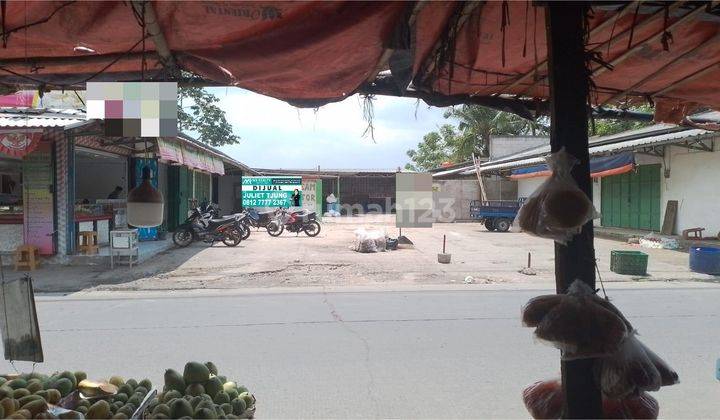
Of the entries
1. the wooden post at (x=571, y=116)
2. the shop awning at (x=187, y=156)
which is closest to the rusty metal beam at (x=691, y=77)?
the wooden post at (x=571, y=116)

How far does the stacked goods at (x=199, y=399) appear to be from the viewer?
2.33 meters

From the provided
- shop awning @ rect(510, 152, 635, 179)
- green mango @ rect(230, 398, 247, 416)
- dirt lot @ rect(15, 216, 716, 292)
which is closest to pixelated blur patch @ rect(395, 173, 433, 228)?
dirt lot @ rect(15, 216, 716, 292)

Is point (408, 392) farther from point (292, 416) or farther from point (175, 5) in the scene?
point (175, 5)

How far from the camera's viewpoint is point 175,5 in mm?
2158

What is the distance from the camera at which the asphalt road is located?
13.5 ft

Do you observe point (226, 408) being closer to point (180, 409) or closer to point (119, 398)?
point (180, 409)

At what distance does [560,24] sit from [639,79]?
1460mm

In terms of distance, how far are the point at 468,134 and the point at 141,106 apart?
1317 inches

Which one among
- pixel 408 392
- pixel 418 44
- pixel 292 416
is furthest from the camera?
pixel 408 392

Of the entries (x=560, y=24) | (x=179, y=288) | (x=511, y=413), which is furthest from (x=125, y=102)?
(x=179, y=288)

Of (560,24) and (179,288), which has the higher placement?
(560,24)

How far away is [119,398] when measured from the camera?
266 cm

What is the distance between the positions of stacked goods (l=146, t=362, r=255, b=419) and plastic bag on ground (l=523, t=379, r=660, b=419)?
1360mm

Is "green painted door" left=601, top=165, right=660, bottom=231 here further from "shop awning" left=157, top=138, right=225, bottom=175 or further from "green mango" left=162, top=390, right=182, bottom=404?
"green mango" left=162, top=390, right=182, bottom=404
